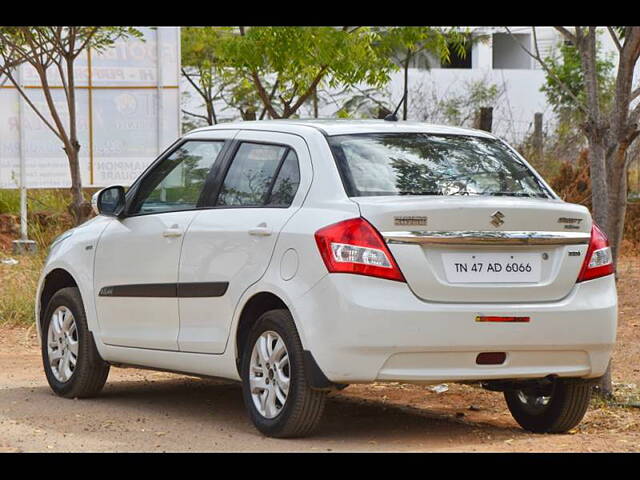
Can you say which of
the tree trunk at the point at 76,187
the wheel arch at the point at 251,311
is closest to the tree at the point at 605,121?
the wheel arch at the point at 251,311

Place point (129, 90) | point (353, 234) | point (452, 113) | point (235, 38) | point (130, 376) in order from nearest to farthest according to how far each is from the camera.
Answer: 1. point (353, 234)
2. point (130, 376)
3. point (235, 38)
4. point (129, 90)
5. point (452, 113)

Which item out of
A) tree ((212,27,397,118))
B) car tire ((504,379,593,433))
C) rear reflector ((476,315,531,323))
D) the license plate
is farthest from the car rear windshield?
tree ((212,27,397,118))

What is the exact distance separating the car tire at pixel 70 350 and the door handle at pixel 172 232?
3.67 feet

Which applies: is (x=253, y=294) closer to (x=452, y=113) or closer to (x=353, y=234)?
(x=353, y=234)

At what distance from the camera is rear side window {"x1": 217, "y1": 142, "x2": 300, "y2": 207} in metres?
7.64

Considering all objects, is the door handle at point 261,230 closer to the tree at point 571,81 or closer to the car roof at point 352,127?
the car roof at point 352,127

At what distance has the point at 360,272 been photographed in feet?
22.6

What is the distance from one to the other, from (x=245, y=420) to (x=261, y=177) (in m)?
1.49

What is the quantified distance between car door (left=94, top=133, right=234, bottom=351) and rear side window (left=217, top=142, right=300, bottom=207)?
0.79ft

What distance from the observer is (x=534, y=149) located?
2244 centimetres

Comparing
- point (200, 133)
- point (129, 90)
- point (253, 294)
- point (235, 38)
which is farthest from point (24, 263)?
point (253, 294)

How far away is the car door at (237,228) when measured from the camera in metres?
7.50

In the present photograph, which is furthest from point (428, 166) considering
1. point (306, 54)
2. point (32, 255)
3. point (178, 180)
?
point (32, 255)
